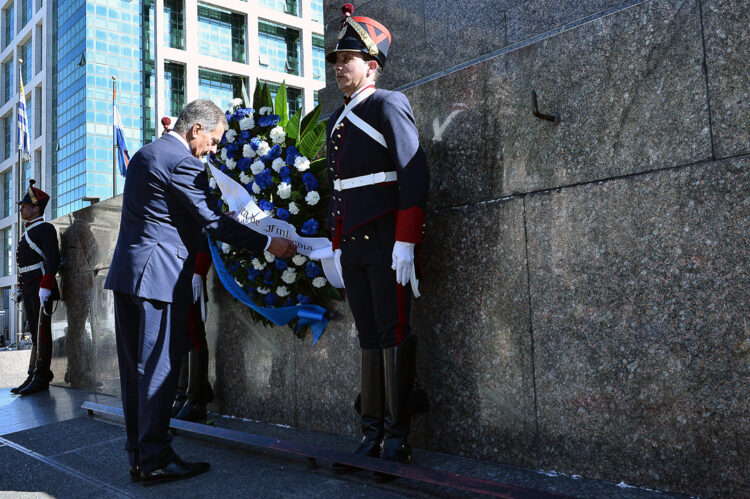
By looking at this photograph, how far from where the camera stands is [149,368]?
357 centimetres

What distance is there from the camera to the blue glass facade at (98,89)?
33031 mm

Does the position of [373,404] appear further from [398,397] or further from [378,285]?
[378,285]

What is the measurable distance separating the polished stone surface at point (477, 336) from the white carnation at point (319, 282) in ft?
2.57

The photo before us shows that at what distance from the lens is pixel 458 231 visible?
11.9ft

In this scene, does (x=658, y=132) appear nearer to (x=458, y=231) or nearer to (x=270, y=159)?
(x=458, y=231)

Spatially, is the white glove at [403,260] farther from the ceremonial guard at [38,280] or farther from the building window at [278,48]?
the building window at [278,48]

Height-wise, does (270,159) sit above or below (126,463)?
above

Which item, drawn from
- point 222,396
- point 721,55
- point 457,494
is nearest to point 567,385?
point 457,494

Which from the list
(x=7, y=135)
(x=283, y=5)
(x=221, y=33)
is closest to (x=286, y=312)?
(x=221, y=33)

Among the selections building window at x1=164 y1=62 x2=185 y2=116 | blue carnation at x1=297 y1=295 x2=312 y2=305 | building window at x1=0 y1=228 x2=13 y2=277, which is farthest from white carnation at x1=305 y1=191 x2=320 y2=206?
building window at x1=0 y1=228 x2=13 y2=277

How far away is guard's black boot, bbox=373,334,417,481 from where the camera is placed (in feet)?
10.8

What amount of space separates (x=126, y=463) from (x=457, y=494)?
2.10m

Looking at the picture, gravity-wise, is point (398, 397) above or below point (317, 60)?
below

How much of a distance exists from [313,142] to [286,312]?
1.20 m
